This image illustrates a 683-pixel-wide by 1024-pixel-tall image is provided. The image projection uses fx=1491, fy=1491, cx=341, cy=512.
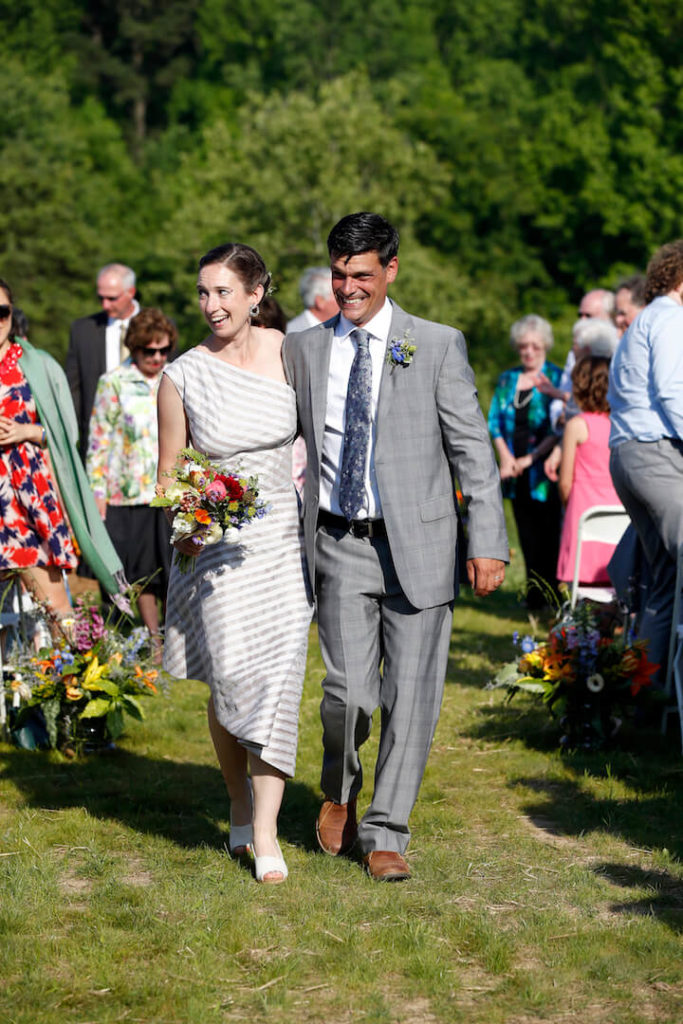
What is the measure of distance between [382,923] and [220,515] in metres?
1.41

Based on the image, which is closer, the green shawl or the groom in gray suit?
the groom in gray suit

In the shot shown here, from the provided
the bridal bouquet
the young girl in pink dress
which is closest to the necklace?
the young girl in pink dress

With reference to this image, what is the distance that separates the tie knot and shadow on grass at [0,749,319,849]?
187cm

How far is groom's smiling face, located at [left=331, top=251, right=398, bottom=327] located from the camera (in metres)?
5.06

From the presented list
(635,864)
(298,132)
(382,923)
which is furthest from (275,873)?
(298,132)

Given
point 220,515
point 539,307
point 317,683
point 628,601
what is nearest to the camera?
point 220,515

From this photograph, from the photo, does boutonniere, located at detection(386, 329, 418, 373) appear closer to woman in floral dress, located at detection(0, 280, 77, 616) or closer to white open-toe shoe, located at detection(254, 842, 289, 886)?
white open-toe shoe, located at detection(254, 842, 289, 886)

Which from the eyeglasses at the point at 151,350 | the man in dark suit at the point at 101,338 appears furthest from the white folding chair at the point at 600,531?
the man in dark suit at the point at 101,338

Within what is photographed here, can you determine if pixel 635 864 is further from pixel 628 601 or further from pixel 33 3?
pixel 33 3

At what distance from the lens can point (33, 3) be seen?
2468 inches

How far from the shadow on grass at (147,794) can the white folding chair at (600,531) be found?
112 inches

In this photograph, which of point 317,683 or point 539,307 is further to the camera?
point 539,307

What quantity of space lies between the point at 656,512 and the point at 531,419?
13.4 feet

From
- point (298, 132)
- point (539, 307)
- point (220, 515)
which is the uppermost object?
point (298, 132)
